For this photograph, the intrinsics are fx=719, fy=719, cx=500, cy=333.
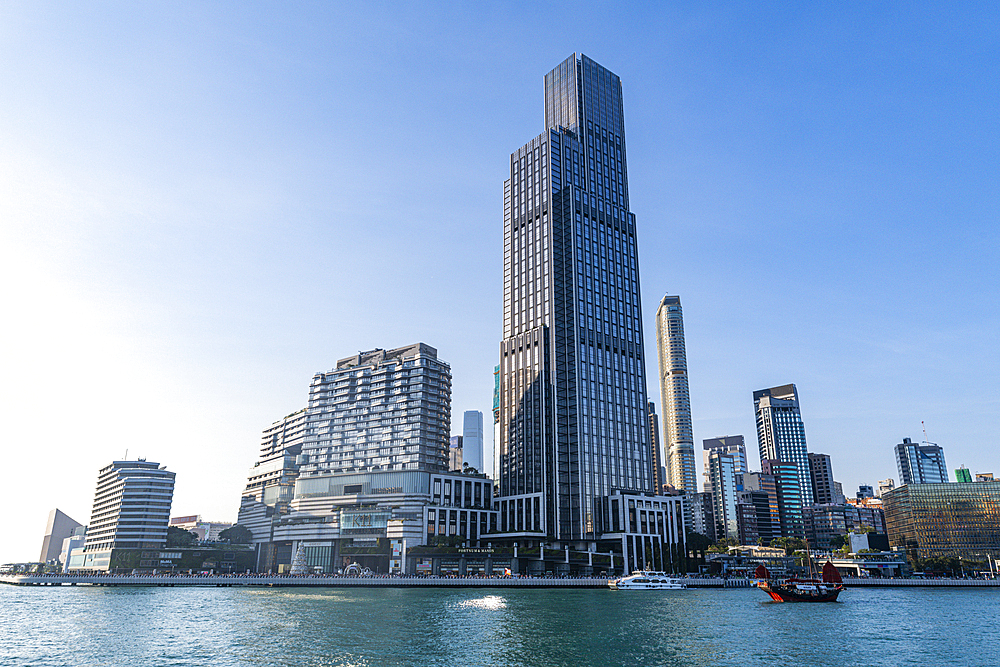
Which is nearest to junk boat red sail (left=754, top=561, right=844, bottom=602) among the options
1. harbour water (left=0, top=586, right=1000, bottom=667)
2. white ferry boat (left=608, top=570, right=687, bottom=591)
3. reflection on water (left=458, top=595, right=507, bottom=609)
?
harbour water (left=0, top=586, right=1000, bottom=667)

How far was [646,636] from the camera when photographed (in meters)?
85.1

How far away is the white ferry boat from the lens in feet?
593

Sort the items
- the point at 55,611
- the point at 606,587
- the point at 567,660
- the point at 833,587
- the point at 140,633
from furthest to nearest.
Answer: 1. the point at 606,587
2. the point at 833,587
3. the point at 55,611
4. the point at 140,633
5. the point at 567,660

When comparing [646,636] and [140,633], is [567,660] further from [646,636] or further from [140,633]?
[140,633]

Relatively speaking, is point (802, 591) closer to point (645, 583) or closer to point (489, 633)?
point (645, 583)

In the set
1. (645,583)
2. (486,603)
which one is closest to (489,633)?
(486,603)

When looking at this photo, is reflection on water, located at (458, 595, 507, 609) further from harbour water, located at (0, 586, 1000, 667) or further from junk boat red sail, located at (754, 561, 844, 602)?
junk boat red sail, located at (754, 561, 844, 602)

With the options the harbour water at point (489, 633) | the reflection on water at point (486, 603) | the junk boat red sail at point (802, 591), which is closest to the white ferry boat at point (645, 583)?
the junk boat red sail at point (802, 591)

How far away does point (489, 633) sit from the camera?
8631 cm

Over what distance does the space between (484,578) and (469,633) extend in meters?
111

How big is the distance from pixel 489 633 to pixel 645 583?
350 ft

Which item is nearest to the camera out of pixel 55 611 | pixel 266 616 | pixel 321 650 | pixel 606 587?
pixel 321 650

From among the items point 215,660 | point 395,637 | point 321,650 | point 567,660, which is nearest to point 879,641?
point 567,660

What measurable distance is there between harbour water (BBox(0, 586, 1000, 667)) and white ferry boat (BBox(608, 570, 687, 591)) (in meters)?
42.7
